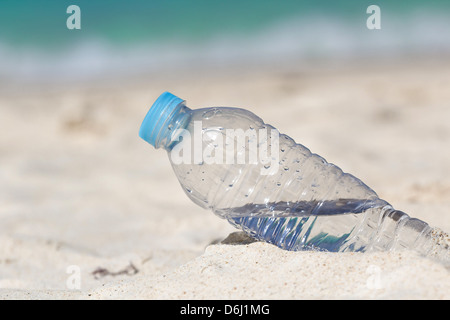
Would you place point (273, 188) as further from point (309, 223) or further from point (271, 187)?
point (309, 223)

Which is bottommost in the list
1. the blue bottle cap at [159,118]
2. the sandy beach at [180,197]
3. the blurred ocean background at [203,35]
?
the sandy beach at [180,197]

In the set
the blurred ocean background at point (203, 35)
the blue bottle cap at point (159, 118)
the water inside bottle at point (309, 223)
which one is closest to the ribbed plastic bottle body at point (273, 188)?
the water inside bottle at point (309, 223)

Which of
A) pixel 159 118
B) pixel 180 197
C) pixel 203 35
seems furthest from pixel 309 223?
pixel 203 35

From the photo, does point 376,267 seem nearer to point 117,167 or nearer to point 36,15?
point 117,167

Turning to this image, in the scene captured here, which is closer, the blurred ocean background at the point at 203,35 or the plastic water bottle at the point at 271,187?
the plastic water bottle at the point at 271,187

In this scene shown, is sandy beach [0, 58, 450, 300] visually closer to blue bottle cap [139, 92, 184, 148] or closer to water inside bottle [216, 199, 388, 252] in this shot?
water inside bottle [216, 199, 388, 252]

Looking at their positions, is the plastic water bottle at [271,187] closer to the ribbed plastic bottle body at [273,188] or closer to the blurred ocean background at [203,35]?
the ribbed plastic bottle body at [273,188]
